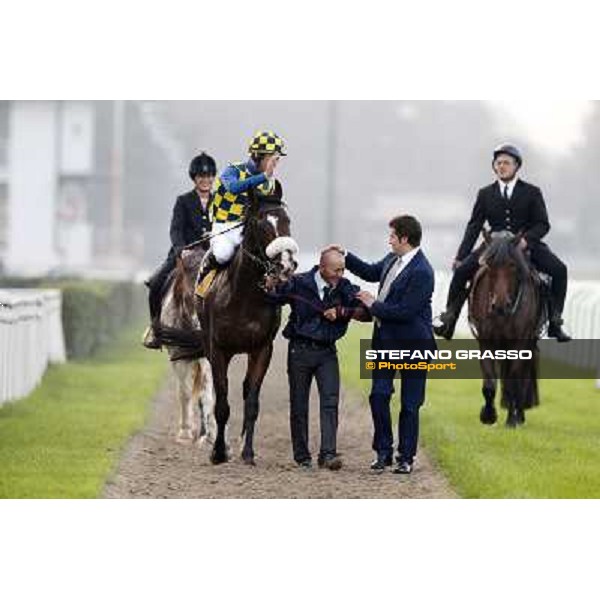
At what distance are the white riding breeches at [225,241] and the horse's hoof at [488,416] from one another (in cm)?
224

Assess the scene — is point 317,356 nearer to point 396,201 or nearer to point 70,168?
point 396,201

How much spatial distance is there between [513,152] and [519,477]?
2.31 m

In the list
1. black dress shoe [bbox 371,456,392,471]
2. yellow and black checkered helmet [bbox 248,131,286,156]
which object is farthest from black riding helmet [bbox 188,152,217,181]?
black dress shoe [bbox 371,456,392,471]

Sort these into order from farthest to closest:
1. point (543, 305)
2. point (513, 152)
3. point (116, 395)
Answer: point (116, 395) → point (543, 305) → point (513, 152)

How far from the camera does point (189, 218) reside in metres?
10.8

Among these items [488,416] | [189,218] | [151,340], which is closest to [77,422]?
[151,340]

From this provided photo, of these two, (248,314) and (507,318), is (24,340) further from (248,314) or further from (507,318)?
(507,318)

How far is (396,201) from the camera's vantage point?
10.9 m

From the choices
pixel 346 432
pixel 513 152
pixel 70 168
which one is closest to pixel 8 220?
pixel 70 168

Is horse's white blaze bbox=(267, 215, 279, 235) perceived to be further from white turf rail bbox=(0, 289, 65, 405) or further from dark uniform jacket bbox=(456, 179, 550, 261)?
white turf rail bbox=(0, 289, 65, 405)

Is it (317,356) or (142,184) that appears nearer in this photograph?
(317,356)

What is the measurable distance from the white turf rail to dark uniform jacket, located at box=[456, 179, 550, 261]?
3.41m

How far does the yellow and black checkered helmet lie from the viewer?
9.74m

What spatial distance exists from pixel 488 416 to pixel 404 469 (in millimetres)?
1155
